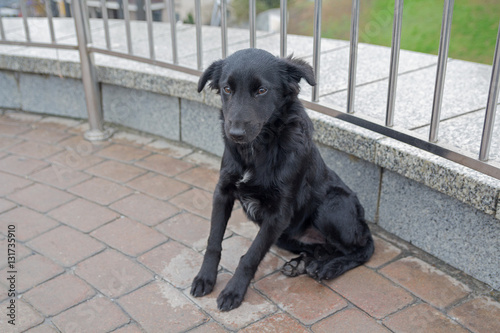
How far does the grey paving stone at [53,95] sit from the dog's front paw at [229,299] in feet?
9.16

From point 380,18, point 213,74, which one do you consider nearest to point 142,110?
point 213,74

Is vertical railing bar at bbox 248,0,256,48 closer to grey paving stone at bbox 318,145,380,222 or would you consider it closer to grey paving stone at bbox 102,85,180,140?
grey paving stone at bbox 318,145,380,222

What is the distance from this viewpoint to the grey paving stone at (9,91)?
15.9ft

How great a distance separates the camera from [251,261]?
2.53 meters

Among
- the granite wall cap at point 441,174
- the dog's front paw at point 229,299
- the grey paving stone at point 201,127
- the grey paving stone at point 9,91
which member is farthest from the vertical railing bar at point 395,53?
the grey paving stone at point 9,91

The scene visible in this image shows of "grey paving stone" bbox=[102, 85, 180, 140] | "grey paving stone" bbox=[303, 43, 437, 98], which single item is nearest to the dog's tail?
"grey paving stone" bbox=[303, 43, 437, 98]

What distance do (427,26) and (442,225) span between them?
558cm

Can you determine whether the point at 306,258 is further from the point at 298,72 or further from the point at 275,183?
the point at 298,72

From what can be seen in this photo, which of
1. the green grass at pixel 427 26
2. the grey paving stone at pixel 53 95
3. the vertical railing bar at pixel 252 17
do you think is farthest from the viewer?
the green grass at pixel 427 26

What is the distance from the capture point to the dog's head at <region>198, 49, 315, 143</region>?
2.30m

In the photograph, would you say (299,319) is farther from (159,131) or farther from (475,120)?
(159,131)

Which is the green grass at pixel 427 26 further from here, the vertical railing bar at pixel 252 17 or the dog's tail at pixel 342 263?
the dog's tail at pixel 342 263

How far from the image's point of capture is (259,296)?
254 centimetres

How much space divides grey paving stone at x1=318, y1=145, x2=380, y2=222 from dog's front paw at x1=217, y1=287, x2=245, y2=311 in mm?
1070
